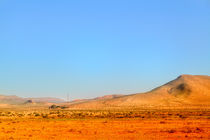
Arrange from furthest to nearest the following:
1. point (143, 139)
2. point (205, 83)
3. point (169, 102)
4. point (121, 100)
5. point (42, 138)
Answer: point (205, 83) → point (121, 100) → point (169, 102) → point (42, 138) → point (143, 139)

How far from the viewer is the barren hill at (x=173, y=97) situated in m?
130

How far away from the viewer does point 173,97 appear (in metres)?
142

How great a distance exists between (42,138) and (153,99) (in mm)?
118383

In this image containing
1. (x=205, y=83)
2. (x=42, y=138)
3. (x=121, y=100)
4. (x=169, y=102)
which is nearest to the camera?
(x=42, y=138)

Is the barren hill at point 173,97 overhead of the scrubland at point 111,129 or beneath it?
overhead

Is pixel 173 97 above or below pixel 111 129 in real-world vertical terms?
above

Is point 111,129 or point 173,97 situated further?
point 173,97

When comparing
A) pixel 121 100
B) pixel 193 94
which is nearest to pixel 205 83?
pixel 193 94

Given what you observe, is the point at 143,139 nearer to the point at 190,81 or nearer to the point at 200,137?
A: the point at 200,137

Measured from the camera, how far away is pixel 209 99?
444 ft

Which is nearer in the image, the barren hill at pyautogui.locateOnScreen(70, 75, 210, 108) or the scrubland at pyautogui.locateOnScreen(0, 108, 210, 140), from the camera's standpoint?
the scrubland at pyautogui.locateOnScreen(0, 108, 210, 140)

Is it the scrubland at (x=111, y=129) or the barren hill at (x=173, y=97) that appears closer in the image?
the scrubland at (x=111, y=129)

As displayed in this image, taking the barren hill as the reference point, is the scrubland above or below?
below

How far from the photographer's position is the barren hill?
13025cm
